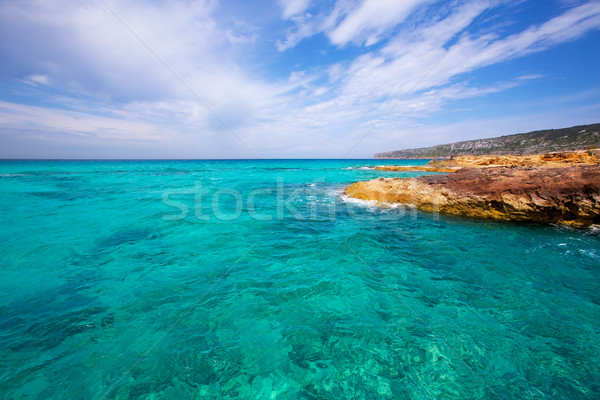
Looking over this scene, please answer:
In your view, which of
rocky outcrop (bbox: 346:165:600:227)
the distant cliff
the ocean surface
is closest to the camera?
the ocean surface

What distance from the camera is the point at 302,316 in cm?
435

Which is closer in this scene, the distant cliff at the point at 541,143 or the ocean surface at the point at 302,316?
the ocean surface at the point at 302,316

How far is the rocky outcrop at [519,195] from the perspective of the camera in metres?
9.12

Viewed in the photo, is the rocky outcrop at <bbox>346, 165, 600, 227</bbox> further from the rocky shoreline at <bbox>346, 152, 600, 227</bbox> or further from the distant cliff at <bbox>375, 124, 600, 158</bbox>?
the distant cliff at <bbox>375, 124, 600, 158</bbox>

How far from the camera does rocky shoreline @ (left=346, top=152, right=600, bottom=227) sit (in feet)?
29.9

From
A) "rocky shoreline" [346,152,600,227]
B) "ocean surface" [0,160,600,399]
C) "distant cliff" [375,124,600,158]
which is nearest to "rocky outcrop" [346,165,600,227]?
"rocky shoreline" [346,152,600,227]

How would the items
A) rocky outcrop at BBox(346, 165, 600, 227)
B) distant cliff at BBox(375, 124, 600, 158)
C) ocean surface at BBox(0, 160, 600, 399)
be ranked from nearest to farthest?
ocean surface at BBox(0, 160, 600, 399) → rocky outcrop at BBox(346, 165, 600, 227) → distant cliff at BBox(375, 124, 600, 158)

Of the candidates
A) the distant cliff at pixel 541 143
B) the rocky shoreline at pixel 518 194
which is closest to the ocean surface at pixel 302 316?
the rocky shoreline at pixel 518 194

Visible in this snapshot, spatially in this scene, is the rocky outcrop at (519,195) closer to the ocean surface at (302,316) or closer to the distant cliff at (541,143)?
the ocean surface at (302,316)

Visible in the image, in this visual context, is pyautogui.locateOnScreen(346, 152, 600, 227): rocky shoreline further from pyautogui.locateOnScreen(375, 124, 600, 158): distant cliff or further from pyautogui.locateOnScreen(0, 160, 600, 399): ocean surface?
pyautogui.locateOnScreen(375, 124, 600, 158): distant cliff

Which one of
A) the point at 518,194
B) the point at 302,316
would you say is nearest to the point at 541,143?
the point at 518,194

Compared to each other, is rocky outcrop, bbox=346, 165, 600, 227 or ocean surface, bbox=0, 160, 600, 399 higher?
rocky outcrop, bbox=346, 165, 600, 227

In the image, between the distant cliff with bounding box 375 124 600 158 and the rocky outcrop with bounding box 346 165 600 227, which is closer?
the rocky outcrop with bounding box 346 165 600 227

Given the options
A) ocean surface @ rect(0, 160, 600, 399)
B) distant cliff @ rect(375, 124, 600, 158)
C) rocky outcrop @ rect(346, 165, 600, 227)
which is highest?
distant cliff @ rect(375, 124, 600, 158)
